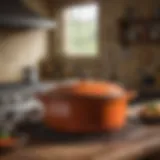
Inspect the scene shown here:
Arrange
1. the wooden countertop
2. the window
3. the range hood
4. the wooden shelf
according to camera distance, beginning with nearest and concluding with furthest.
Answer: the wooden countertop → the range hood → the wooden shelf → the window

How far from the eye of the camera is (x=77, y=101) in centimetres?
132

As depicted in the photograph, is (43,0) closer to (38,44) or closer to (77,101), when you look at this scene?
(38,44)

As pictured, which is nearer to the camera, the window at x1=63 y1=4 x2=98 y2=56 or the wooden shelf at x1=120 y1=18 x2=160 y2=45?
the wooden shelf at x1=120 y1=18 x2=160 y2=45

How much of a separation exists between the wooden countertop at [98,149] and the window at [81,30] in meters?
4.14

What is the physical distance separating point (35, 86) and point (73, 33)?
1.50 meters

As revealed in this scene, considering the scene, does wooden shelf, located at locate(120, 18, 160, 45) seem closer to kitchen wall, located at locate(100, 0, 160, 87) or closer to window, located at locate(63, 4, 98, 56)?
kitchen wall, located at locate(100, 0, 160, 87)

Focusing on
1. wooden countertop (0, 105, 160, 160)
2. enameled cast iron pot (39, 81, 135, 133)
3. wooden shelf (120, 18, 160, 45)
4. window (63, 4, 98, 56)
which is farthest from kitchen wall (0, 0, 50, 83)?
wooden countertop (0, 105, 160, 160)

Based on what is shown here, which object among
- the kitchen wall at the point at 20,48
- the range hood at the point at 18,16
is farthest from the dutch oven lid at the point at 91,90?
the kitchen wall at the point at 20,48

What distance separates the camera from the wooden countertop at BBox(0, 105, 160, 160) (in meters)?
1.09

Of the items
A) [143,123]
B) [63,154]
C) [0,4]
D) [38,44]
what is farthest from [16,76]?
[63,154]

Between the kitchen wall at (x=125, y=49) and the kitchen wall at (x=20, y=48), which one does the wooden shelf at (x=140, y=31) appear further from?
the kitchen wall at (x=20, y=48)

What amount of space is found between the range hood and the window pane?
0.74m

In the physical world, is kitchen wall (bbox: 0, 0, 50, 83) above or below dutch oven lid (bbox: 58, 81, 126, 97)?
below

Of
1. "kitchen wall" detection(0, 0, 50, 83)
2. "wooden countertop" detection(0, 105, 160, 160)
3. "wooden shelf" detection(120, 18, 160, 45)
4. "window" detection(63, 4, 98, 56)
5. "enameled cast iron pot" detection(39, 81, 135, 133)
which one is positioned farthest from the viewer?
"window" detection(63, 4, 98, 56)
